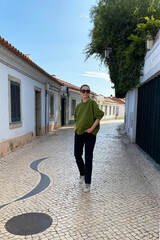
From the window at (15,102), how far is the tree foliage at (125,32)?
4.05 metres

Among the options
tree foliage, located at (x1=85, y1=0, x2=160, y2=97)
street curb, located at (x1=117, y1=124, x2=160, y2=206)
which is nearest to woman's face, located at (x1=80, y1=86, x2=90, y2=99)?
street curb, located at (x1=117, y1=124, x2=160, y2=206)

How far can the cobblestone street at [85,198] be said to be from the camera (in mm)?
2073

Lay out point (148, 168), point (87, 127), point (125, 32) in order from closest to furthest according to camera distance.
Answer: point (87, 127), point (148, 168), point (125, 32)

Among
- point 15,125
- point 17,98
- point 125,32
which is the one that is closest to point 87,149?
point 15,125

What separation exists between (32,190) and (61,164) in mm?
1535

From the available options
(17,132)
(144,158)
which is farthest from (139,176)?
(17,132)

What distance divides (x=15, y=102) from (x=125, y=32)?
16.8 ft

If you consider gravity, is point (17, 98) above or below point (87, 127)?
above

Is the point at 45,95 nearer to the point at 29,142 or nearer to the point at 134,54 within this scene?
the point at 29,142

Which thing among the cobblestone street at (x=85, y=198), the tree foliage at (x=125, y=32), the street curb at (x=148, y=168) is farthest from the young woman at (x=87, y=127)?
the tree foliage at (x=125, y=32)

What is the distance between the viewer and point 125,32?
295 inches

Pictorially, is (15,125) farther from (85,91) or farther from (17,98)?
(85,91)

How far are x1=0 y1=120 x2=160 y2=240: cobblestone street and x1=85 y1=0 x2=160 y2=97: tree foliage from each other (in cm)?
369

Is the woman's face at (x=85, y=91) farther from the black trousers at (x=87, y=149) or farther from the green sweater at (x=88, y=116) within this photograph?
the black trousers at (x=87, y=149)
